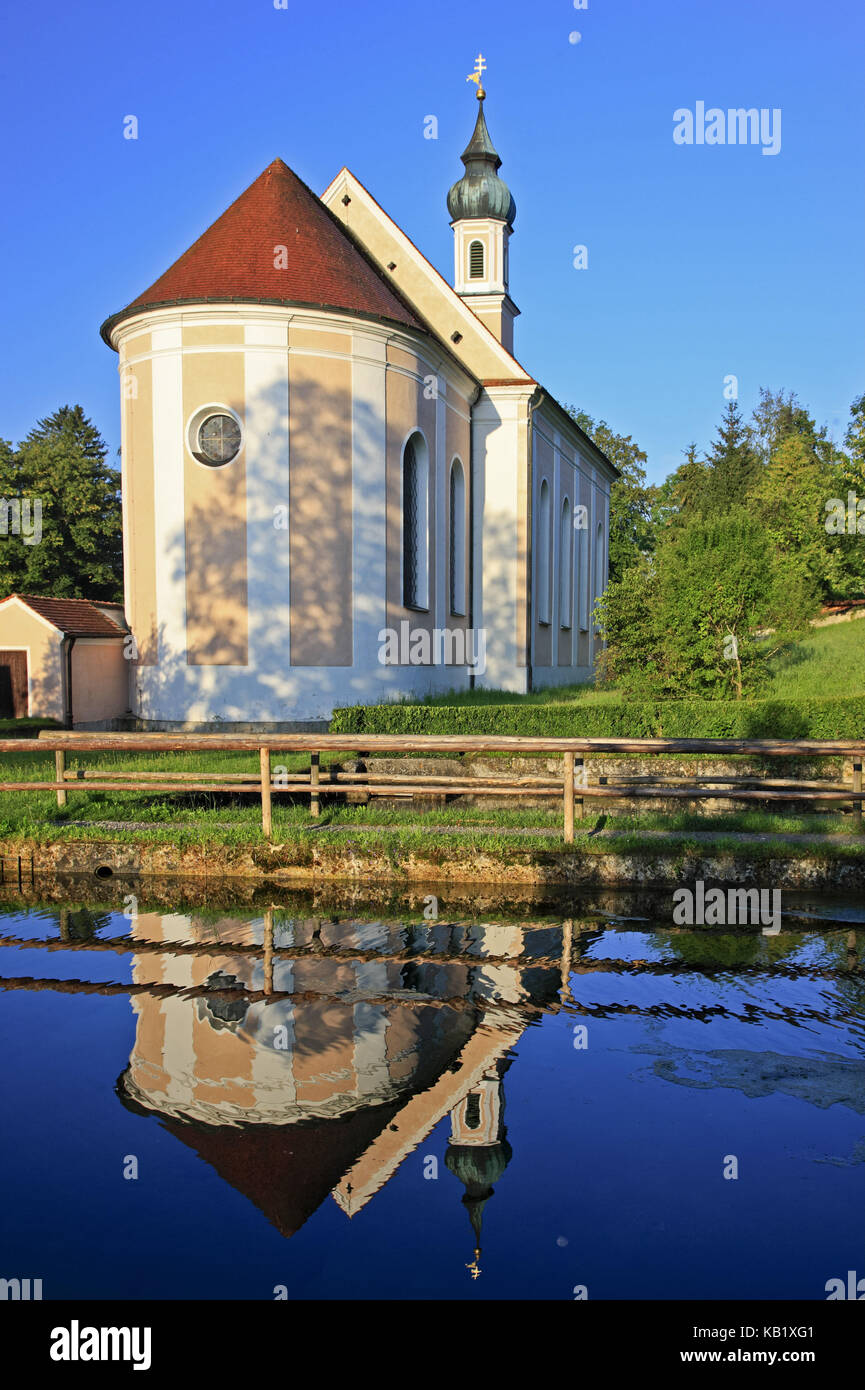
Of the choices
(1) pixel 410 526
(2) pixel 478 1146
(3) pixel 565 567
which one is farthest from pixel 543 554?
(2) pixel 478 1146

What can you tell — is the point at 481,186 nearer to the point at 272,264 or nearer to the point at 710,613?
the point at 272,264

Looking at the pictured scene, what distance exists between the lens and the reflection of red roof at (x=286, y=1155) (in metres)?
4.39

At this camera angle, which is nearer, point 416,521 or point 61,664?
point 61,664

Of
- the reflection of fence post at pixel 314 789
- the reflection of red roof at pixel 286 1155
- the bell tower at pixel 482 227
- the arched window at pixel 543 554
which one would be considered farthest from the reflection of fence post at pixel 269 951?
the bell tower at pixel 482 227

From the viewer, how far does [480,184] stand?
105 ft

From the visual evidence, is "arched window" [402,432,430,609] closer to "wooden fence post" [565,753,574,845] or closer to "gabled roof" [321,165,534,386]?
"gabled roof" [321,165,534,386]

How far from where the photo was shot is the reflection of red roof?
14.4 feet

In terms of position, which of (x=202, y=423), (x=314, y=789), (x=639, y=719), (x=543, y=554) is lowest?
(x=314, y=789)

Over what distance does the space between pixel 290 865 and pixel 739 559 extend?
13.1 metres

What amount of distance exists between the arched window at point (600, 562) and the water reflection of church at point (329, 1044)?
37843 mm

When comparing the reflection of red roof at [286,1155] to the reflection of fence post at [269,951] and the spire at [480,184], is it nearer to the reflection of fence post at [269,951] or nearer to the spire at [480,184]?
the reflection of fence post at [269,951]

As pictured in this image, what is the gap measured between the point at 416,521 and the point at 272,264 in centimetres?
675

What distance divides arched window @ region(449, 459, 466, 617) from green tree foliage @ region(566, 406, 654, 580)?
29.0 m

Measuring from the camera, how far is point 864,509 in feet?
130
